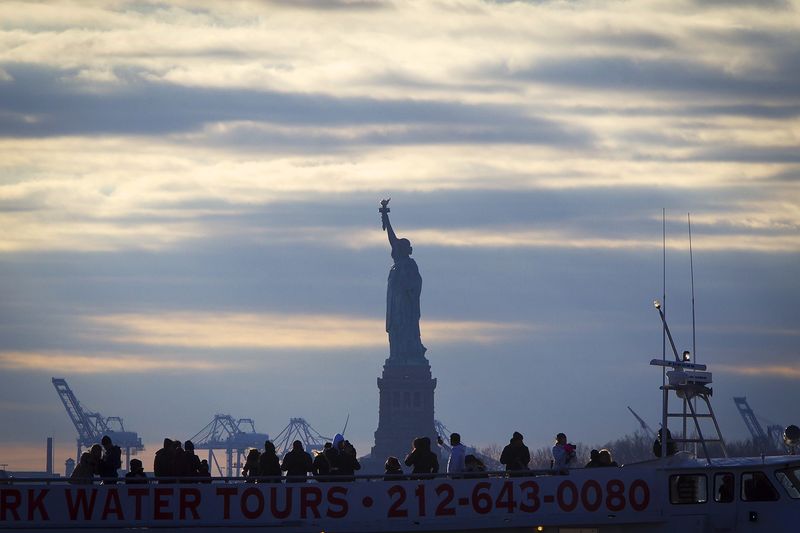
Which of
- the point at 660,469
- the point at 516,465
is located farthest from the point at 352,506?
the point at 660,469

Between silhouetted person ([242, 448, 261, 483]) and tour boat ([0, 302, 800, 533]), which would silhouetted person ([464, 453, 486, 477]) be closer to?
tour boat ([0, 302, 800, 533])

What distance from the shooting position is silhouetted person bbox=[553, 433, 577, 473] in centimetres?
4766

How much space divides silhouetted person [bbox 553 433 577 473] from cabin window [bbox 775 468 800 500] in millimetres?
5525

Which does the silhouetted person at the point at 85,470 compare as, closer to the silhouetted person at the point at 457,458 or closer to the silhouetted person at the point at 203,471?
the silhouetted person at the point at 203,471

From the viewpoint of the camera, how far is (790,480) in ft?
149

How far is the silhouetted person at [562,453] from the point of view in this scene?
47.7 metres

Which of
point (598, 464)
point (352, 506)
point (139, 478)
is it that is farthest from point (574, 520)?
point (139, 478)

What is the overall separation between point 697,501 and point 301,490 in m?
10.0

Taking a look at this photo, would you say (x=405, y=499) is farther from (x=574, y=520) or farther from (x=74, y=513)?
(x=74, y=513)

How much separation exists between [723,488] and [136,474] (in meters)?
14.9

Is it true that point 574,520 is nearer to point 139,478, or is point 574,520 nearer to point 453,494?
point 453,494

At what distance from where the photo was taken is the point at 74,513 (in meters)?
45.6

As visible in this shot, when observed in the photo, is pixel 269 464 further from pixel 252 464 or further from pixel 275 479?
pixel 275 479

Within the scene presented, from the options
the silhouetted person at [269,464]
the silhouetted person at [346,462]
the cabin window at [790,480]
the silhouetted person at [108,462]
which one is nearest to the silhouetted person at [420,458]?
the silhouetted person at [346,462]
